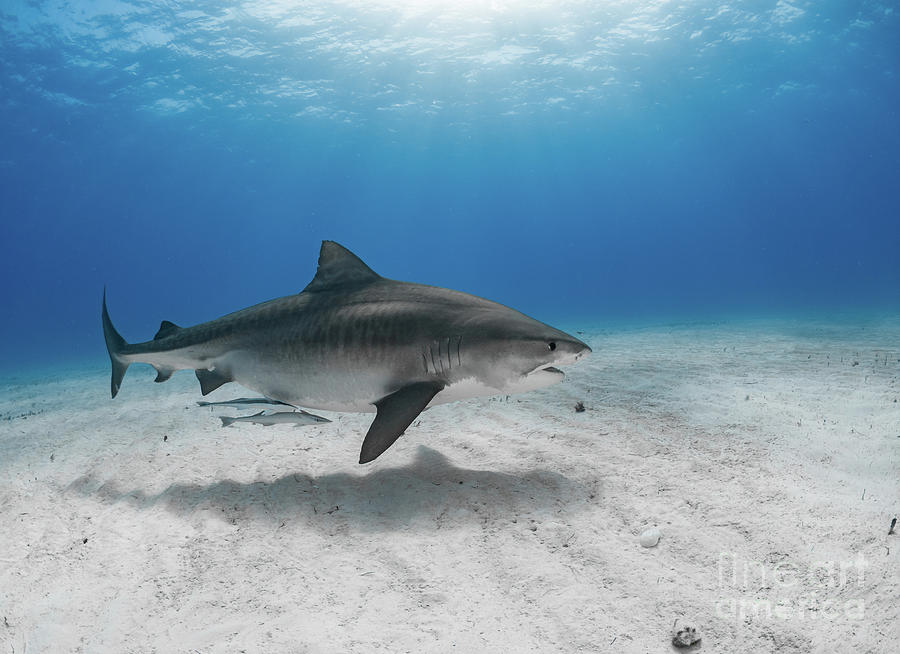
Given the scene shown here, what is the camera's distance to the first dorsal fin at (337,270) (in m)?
4.58

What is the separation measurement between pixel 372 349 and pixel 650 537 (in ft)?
8.06

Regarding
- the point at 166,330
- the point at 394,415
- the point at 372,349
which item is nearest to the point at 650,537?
the point at 394,415

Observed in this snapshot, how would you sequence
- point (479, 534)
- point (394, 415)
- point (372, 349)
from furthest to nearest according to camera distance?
point (372, 349) → point (394, 415) → point (479, 534)

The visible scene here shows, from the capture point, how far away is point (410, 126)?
5494cm

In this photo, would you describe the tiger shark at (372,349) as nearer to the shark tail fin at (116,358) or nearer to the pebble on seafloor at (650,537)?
the shark tail fin at (116,358)

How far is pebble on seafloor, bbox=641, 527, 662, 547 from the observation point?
2.90m

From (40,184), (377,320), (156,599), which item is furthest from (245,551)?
(40,184)

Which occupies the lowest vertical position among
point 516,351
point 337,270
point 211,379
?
point 211,379

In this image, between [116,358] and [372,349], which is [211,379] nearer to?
[116,358]

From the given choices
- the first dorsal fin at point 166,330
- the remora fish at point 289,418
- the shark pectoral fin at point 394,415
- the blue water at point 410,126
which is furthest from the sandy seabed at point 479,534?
the blue water at point 410,126

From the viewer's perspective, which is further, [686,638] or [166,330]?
[166,330]

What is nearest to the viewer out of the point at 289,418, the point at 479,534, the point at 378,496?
the point at 479,534

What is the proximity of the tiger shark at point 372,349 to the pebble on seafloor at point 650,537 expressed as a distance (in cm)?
121

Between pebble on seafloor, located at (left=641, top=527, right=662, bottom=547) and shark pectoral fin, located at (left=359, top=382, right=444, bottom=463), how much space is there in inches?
65.4
